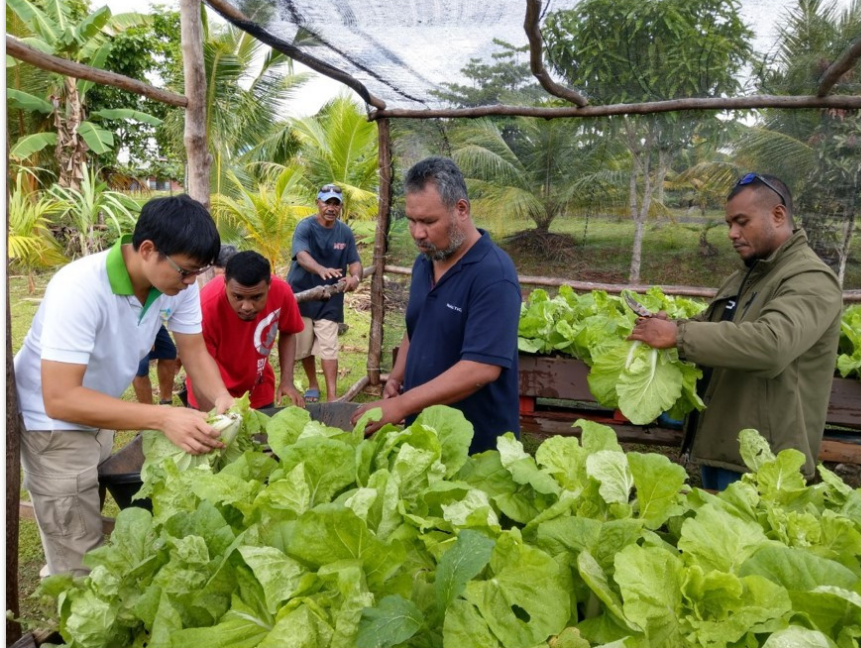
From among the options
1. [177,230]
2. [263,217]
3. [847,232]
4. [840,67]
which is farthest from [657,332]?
[263,217]

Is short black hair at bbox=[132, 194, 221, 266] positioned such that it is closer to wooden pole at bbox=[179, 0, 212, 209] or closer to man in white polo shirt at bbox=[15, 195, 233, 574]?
man in white polo shirt at bbox=[15, 195, 233, 574]

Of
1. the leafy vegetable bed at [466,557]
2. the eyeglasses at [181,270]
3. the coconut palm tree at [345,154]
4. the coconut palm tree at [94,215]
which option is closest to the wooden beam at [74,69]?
the eyeglasses at [181,270]

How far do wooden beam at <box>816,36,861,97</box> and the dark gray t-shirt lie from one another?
14.8ft

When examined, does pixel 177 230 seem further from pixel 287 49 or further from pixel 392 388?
pixel 287 49

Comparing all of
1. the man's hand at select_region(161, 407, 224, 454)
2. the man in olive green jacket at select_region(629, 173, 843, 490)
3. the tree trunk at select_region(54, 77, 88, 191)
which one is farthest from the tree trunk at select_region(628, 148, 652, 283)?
the tree trunk at select_region(54, 77, 88, 191)

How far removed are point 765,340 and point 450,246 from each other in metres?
1.28

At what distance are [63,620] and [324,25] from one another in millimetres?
3939

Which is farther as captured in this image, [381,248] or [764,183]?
[381,248]

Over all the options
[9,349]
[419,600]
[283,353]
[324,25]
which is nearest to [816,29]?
[324,25]

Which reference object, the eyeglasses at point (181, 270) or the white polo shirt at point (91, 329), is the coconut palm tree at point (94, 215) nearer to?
the white polo shirt at point (91, 329)

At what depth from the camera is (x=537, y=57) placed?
410 cm

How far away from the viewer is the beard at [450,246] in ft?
8.65

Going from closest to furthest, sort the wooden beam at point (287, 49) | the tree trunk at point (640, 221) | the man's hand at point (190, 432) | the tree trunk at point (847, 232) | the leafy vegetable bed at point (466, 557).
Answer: the leafy vegetable bed at point (466, 557)
the man's hand at point (190, 432)
the wooden beam at point (287, 49)
the tree trunk at point (847, 232)
the tree trunk at point (640, 221)

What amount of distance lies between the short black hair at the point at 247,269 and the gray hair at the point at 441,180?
119cm
